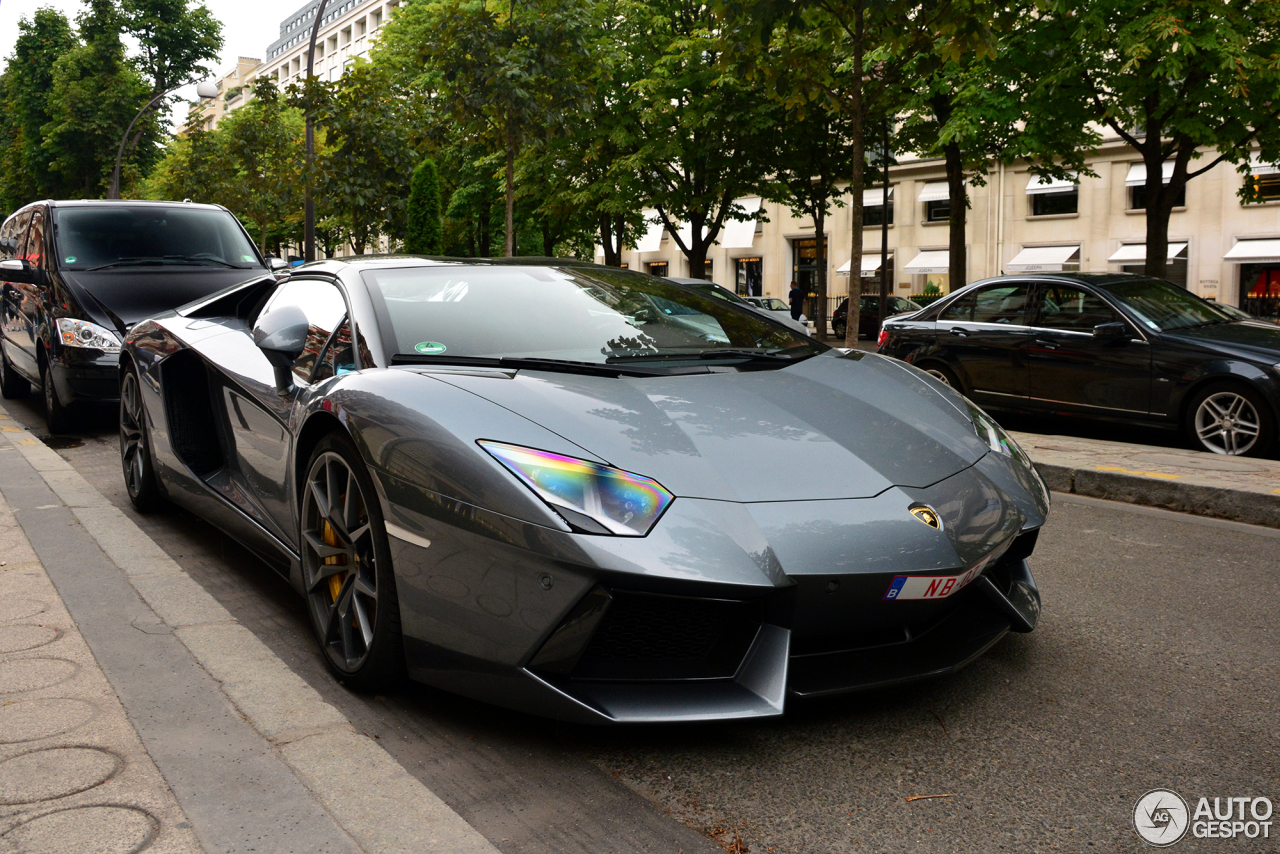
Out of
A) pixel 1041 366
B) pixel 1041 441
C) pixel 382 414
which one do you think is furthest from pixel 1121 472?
pixel 382 414

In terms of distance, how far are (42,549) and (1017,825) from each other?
12.6 feet

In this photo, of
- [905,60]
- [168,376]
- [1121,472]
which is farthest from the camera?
[905,60]

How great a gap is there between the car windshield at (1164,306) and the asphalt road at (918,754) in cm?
535

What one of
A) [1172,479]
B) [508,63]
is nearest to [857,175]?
[1172,479]

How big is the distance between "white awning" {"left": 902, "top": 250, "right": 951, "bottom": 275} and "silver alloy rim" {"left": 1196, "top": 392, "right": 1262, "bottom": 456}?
32.9 meters

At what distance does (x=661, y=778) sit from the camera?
2.53m

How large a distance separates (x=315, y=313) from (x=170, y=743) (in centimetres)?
159

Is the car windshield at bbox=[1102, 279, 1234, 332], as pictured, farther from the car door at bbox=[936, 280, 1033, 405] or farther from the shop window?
the shop window

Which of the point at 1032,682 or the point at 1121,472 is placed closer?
→ the point at 1032,682

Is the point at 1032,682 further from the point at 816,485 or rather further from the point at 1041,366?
the point at 1041,366

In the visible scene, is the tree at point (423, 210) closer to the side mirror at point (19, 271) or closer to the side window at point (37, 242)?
the side window at point (37, 242)

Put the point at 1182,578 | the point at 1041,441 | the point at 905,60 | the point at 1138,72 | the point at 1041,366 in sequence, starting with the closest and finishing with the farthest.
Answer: the point at 1182,578, the point at 1041,441, the point at 1041,366, the point at 905,60, the point at 1138,72

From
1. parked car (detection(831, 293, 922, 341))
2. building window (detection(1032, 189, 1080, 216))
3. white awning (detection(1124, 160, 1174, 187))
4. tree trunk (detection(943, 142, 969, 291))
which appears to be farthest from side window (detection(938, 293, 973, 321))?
building window (detection(1032, 189, 1080, 216))

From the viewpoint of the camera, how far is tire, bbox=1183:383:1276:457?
7.70 meters
